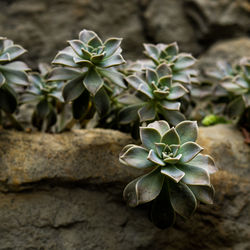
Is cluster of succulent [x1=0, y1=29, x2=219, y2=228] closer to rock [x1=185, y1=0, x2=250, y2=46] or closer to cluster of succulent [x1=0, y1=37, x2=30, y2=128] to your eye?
cluster of succulent [x1=0, y1=37, x2=30, y2=128]

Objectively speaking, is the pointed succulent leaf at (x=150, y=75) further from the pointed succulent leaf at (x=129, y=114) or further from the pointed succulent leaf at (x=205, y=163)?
the pointed succulent leaf at (x=205, y=163)

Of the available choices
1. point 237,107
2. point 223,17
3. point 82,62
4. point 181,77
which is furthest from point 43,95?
point 223,17

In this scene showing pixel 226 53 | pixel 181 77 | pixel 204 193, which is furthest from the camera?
pixel 226 53

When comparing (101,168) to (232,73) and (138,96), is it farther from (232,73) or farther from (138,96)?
(232,73)

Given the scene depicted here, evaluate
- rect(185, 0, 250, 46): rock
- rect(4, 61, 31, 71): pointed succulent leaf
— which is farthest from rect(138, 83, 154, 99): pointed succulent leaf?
rect(185, 0, 250, 46): rock

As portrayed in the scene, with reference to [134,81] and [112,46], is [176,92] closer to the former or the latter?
[134,81]

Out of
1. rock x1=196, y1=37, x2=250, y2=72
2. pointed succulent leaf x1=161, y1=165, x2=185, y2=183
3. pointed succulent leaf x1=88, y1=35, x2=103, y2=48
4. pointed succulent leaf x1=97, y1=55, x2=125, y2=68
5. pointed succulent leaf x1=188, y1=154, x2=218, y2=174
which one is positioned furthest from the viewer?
rock x1=196, y1=37, x2=250, y2=72
